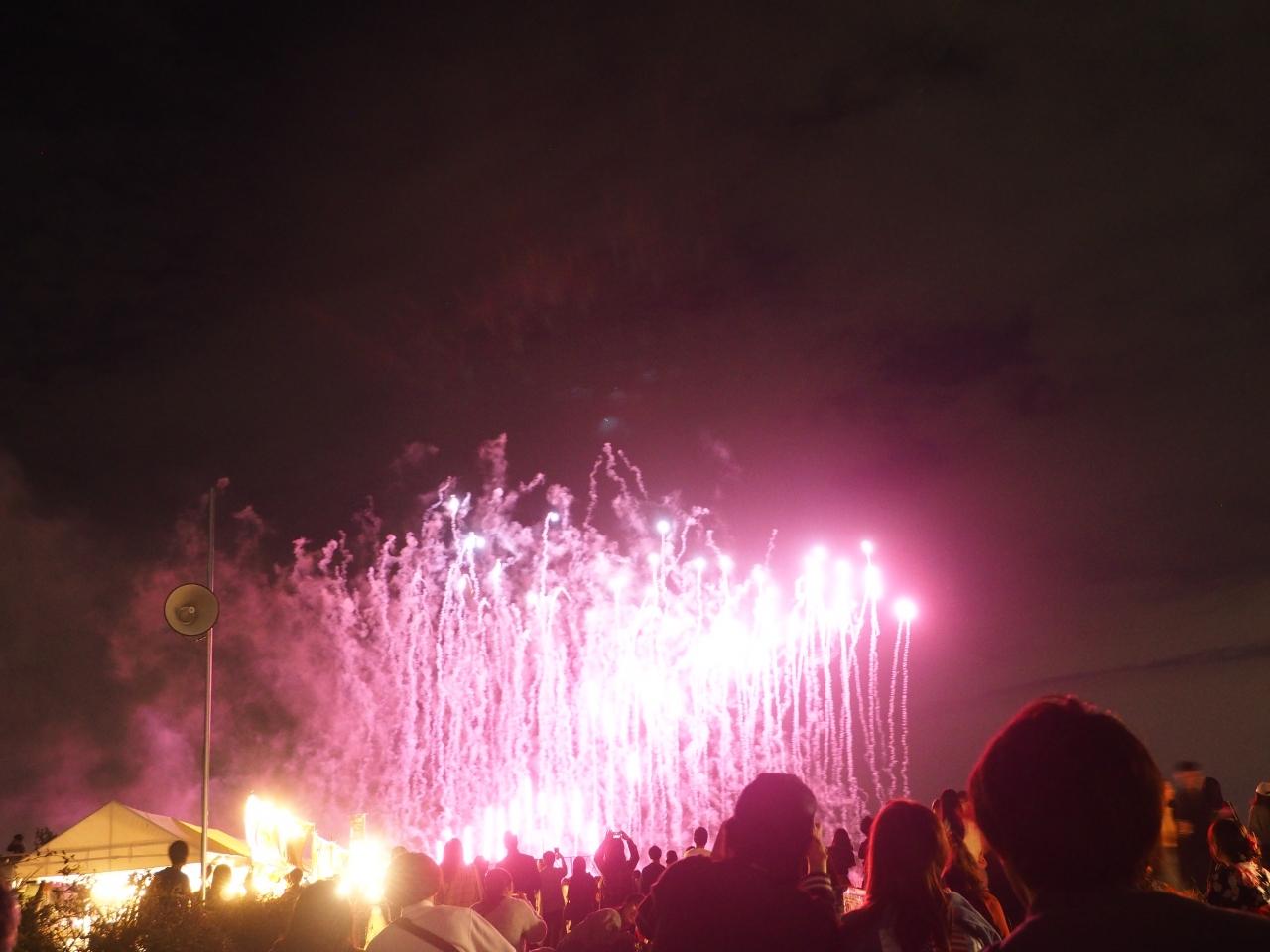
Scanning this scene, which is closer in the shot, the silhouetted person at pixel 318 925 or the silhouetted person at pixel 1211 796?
the silhouetted person at pixel 318 925

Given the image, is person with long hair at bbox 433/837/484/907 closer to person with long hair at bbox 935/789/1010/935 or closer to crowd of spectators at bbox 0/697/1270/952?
crowd of spectators at bbox 0/697/1270/952

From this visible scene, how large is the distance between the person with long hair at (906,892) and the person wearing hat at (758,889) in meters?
0.35

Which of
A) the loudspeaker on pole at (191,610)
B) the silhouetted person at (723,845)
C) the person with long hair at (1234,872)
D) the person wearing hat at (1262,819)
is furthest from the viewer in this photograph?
the loudspeaker on pole at (191,610)

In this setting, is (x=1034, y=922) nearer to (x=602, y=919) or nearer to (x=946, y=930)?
(x=946, y=930)

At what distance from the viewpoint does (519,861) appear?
10477 millimetres

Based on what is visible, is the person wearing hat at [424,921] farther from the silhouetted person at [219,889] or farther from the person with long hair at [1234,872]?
the silhouetted person at [219,889]

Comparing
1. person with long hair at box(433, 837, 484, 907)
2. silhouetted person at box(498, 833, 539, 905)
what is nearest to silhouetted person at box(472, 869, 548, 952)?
person with long hair at box(433, 837, 484, 907)

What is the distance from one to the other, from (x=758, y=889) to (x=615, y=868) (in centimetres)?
663

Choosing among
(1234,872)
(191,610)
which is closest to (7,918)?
(1234,872)

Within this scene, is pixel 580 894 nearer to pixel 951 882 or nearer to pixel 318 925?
pixel 318 925

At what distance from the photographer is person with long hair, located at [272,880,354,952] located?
5070 millimetres

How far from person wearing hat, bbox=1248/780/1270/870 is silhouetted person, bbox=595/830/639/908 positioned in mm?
5864

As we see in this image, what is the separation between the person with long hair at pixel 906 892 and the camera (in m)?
3.76

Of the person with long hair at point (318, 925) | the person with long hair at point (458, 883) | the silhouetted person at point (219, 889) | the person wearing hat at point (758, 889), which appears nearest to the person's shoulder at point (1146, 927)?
the person wearing hat at point (758, 889)
